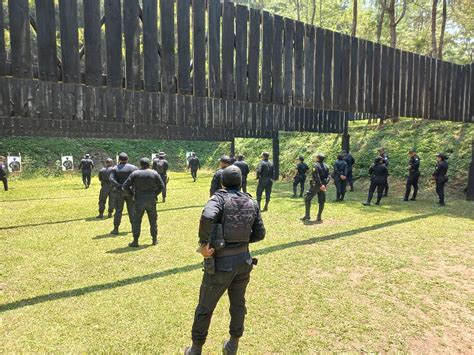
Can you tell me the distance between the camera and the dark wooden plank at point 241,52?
814 cm

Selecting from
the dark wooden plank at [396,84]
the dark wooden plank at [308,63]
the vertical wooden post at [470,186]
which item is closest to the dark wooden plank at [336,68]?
the dark wooden plank at [308,63]

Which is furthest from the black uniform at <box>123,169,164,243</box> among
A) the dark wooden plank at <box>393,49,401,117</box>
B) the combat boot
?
the dark wooden plank at <box>393,49,401,117</box>

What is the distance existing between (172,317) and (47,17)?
5986mm

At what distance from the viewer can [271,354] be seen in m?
3.73

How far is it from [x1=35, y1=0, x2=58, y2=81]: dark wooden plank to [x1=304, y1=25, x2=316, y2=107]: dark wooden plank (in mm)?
6499

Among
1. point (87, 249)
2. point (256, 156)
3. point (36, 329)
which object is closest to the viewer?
point (36, 329)

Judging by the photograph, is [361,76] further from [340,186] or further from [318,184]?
[340,186]

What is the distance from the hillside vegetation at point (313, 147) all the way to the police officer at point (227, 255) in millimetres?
15319

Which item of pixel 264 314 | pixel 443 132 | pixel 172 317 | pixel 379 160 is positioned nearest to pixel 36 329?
pixel 172 317

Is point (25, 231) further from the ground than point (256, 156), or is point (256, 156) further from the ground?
point (256, 156)

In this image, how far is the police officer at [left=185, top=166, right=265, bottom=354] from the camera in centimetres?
347

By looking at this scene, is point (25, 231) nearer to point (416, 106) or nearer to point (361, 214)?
point (361, 214)

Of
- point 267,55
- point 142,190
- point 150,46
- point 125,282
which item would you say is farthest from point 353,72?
point 125,282

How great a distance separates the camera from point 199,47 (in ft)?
25.5
